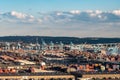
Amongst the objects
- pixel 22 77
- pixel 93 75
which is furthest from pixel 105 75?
pixel 22 77

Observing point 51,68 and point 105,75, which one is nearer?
point 105,75

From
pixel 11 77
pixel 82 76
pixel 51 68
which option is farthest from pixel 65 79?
pixel 51 68

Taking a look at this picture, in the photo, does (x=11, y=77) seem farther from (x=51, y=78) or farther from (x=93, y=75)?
(x=93, y=75)

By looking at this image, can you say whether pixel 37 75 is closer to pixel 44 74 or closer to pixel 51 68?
pixel 44 74

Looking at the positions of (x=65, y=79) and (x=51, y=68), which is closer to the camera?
(x=65, y=79)

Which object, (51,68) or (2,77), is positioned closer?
(2,77)

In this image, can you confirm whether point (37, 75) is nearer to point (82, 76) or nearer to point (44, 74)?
point (44, 74)

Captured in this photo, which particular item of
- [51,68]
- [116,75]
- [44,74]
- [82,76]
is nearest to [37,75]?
[44,74]
